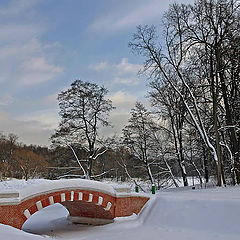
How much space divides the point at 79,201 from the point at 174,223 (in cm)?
425

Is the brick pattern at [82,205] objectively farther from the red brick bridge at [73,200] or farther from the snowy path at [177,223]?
the snowy path at [177,223]

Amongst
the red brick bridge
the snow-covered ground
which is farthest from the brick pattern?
the snow-covered ground

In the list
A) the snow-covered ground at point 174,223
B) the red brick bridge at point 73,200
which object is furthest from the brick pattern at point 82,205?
the snow-covered ground at point 174,223

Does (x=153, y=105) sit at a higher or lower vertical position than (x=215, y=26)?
lower

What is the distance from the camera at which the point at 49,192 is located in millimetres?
11117

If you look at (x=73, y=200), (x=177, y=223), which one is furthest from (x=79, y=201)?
(x=177, y=223)

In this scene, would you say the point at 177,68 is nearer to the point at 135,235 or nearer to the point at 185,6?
the point at 185,6

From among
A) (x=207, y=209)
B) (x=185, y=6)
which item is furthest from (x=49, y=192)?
(x=185, y=6)

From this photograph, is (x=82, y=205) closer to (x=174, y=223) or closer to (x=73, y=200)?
(x=73, y=200)

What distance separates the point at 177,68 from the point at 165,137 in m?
7.91

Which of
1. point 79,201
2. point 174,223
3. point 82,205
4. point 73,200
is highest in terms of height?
point 73,200

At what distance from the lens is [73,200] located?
11.6 metres

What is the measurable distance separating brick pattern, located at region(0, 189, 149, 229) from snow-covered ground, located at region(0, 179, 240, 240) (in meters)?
0.43

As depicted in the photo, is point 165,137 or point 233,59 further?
point 165,137
